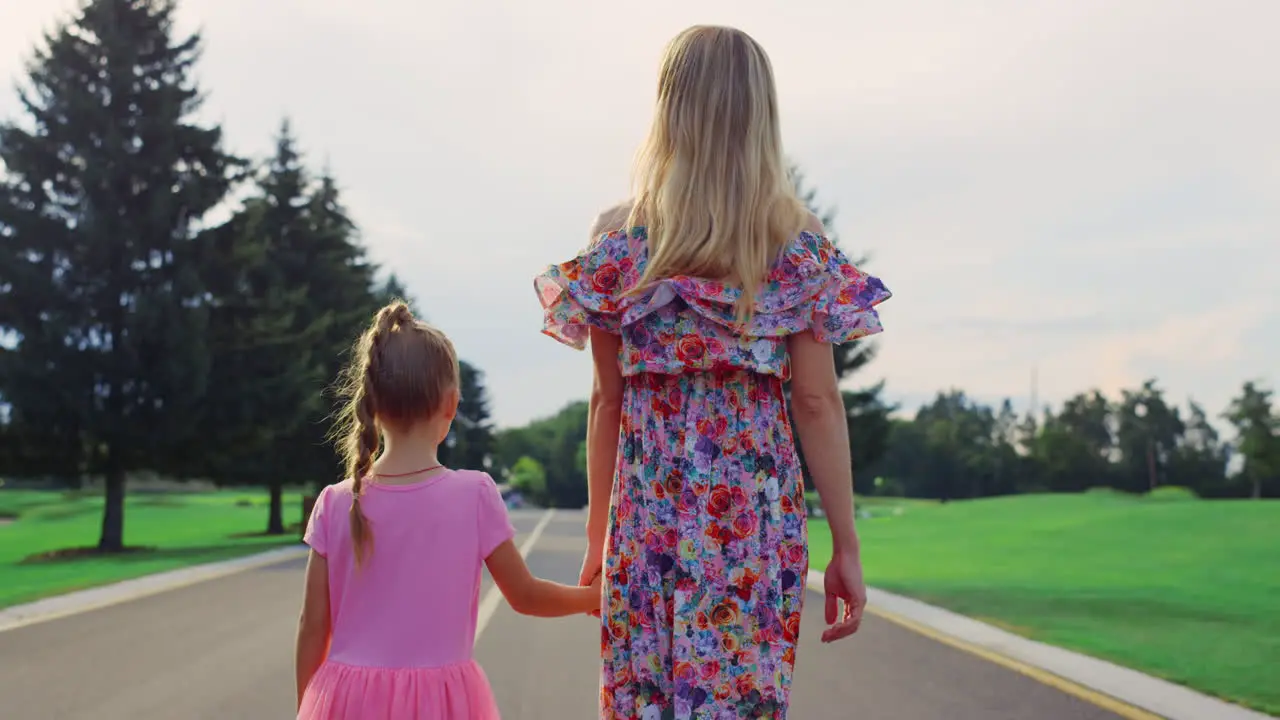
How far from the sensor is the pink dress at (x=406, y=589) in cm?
297

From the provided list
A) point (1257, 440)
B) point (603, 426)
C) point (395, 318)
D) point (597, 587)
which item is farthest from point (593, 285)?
point (1257, 440)

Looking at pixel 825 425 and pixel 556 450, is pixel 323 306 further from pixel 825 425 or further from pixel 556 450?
pixel 556 450

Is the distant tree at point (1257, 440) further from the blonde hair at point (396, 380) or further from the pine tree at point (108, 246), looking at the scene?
the blonde hair at point (396, 380)

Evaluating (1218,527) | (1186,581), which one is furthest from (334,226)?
(1186,581)

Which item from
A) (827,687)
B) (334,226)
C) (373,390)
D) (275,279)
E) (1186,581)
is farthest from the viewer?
(334,226)

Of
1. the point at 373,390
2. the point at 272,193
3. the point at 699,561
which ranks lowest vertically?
the point at 699,561

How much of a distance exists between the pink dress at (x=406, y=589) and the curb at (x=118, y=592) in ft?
32.9

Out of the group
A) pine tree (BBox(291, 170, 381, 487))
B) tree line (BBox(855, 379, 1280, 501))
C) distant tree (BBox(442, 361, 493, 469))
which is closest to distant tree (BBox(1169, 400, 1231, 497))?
tree line (BBox(855, 379, 1280, 501))

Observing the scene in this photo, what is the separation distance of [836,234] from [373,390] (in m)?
42.7

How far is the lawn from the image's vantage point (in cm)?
987

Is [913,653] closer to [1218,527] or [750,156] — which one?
[750,156]

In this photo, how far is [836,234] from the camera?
44.8m

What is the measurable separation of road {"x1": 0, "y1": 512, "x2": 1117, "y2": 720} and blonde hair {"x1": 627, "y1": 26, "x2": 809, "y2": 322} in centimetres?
488

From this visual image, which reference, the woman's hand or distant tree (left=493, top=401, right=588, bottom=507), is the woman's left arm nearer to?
the woman's hand
